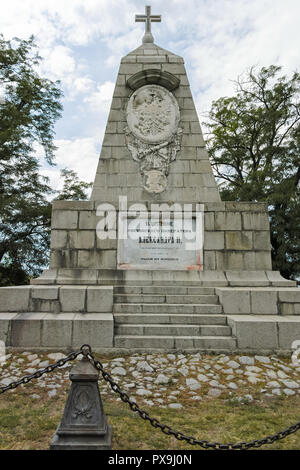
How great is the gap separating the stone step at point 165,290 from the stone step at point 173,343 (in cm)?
122

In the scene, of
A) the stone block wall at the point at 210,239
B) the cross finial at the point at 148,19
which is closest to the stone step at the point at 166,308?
the stone block wall at the point at 210,239

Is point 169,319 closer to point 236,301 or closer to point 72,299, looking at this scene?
point 236,301

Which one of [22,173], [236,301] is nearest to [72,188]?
[22,173]

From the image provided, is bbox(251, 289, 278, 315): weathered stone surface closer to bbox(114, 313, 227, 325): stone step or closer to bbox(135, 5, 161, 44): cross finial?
bbox(114, 313, 227, 325): stone step

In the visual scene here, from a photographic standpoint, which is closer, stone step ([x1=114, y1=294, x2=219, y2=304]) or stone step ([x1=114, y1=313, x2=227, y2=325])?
stone step ([x1=114, y1=313, x2=227, y2=325])

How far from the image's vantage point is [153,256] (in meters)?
6.56

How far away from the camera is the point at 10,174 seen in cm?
1348

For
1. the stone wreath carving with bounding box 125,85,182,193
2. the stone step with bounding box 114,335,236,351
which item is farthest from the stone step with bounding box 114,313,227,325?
the stone wreath carving with bounding box 125,85,182,193

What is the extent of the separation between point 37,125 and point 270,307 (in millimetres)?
14148

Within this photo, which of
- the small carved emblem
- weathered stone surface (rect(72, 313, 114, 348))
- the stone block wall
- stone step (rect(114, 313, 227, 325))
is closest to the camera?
the small carved emblem

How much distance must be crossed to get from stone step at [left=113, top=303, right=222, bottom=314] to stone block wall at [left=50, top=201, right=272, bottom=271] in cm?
118

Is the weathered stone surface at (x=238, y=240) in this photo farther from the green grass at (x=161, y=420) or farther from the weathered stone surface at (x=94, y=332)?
the green grass at (x=161, y=420)

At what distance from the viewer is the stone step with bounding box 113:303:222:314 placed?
5.52 meters

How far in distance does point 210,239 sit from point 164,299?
1.76 metres
